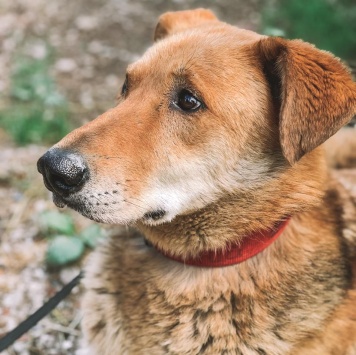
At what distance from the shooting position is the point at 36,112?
5414 millimetres

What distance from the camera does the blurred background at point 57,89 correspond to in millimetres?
3979

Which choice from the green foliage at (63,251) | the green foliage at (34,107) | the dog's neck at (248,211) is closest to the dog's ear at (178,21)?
the dog's neck at (248,211)

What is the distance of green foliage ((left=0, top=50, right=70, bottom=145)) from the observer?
5250 millimetres

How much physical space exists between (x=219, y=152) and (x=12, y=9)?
5.96m

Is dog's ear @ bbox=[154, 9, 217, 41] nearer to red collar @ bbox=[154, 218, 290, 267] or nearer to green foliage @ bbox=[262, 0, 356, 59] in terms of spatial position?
red collar @ bbox=[154, 218, 290, 267]

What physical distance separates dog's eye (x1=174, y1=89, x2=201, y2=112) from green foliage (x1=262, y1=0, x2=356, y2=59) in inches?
111

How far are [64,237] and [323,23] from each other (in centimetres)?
362

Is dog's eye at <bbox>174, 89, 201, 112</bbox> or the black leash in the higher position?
dog's eye at <bbox>174, 89, 201, 112</bbox>

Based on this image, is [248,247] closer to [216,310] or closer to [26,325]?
[216,310]

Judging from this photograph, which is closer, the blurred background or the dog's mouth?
the dog's mouth

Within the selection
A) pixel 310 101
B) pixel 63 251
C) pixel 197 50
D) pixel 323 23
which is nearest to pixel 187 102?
pixel 197 50

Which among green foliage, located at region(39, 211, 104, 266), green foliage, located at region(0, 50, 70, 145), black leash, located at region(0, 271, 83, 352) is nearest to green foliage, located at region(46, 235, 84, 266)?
green foliage, located at region(39, 211, 104, 266)

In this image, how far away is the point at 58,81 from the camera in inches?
248

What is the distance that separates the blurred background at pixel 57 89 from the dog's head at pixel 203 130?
3.43 ft
